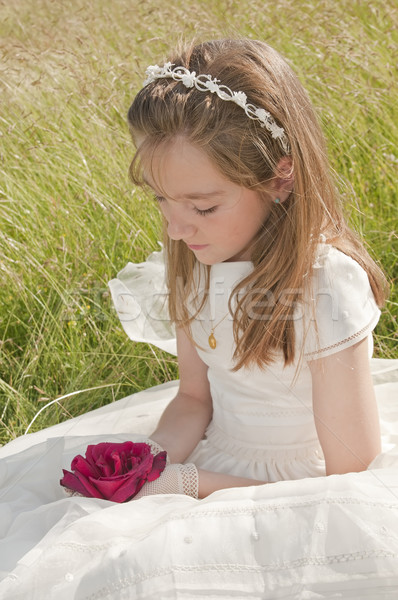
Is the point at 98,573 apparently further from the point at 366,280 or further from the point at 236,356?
the point at 366,280

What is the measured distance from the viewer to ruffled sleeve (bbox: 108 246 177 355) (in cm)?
233

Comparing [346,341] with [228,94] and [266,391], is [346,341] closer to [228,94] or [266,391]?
[266,391]

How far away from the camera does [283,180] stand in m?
1.63

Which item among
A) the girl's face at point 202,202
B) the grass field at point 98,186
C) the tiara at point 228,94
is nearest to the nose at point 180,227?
the girl's face at point 202,202

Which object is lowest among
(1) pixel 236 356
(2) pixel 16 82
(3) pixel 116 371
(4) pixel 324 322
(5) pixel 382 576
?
(3) pixel 116 371

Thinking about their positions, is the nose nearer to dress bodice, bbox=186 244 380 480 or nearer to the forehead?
the forehead

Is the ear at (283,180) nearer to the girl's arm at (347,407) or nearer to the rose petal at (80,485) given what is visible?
the girl's arm at (347,407)

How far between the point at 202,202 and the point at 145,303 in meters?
0.91

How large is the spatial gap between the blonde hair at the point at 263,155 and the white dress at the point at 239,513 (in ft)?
0.17

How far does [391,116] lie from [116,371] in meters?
1.66

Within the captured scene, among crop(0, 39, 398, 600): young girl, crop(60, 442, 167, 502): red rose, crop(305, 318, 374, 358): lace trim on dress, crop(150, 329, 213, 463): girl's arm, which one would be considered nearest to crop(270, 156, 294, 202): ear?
crop(0, 39, 398, 600): young girl

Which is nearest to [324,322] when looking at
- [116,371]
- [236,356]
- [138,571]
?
[236,356]

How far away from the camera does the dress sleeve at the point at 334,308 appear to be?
1.58m

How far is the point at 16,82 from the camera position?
3.62 m
